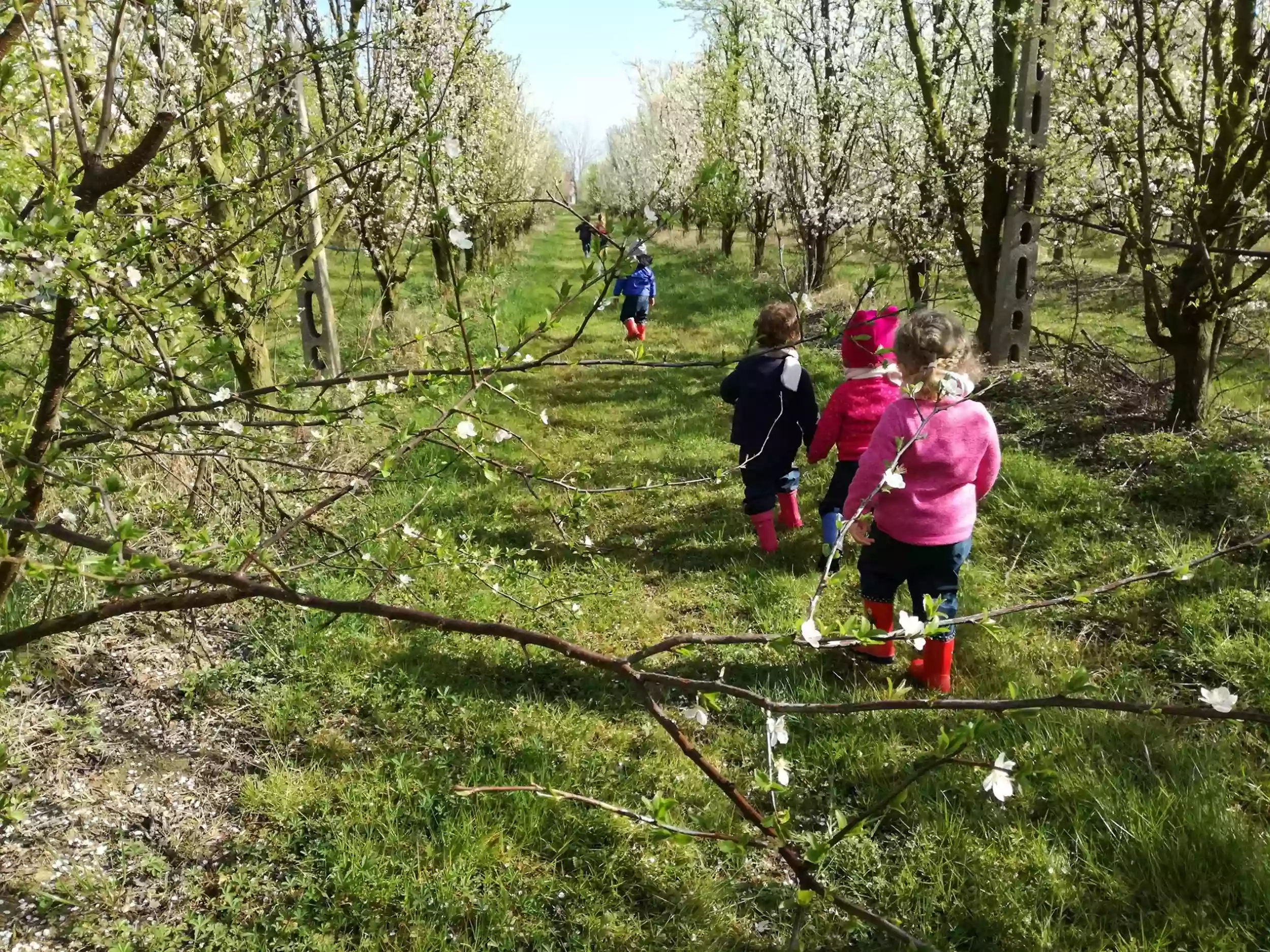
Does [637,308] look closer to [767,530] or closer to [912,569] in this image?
[767,530]

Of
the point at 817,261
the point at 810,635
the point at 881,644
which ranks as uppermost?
the point at 817,261

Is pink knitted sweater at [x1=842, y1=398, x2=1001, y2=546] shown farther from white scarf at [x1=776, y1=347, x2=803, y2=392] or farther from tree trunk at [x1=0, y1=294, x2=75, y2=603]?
tree trunk at [x1=0, y1=294, x2=75, y2=603]

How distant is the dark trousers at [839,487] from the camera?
13.5 feet

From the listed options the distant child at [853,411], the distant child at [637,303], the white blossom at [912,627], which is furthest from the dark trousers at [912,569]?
the distant child at [637,303]

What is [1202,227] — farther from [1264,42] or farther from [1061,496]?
[1061,496]

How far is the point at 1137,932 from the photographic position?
2.05 m

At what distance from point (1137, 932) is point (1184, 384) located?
4.39 meters

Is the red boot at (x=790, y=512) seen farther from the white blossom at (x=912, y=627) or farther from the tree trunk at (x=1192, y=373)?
the white blossom at (x=912, y=627)

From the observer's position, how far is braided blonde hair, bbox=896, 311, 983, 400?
2.92 m

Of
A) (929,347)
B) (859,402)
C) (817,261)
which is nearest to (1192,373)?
(859,402)

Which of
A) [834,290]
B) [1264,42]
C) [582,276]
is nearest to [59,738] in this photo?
[582,276]

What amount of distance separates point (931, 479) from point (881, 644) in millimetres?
893

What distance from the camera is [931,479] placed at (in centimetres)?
295

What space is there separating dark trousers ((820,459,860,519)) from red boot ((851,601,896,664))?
86 cm
